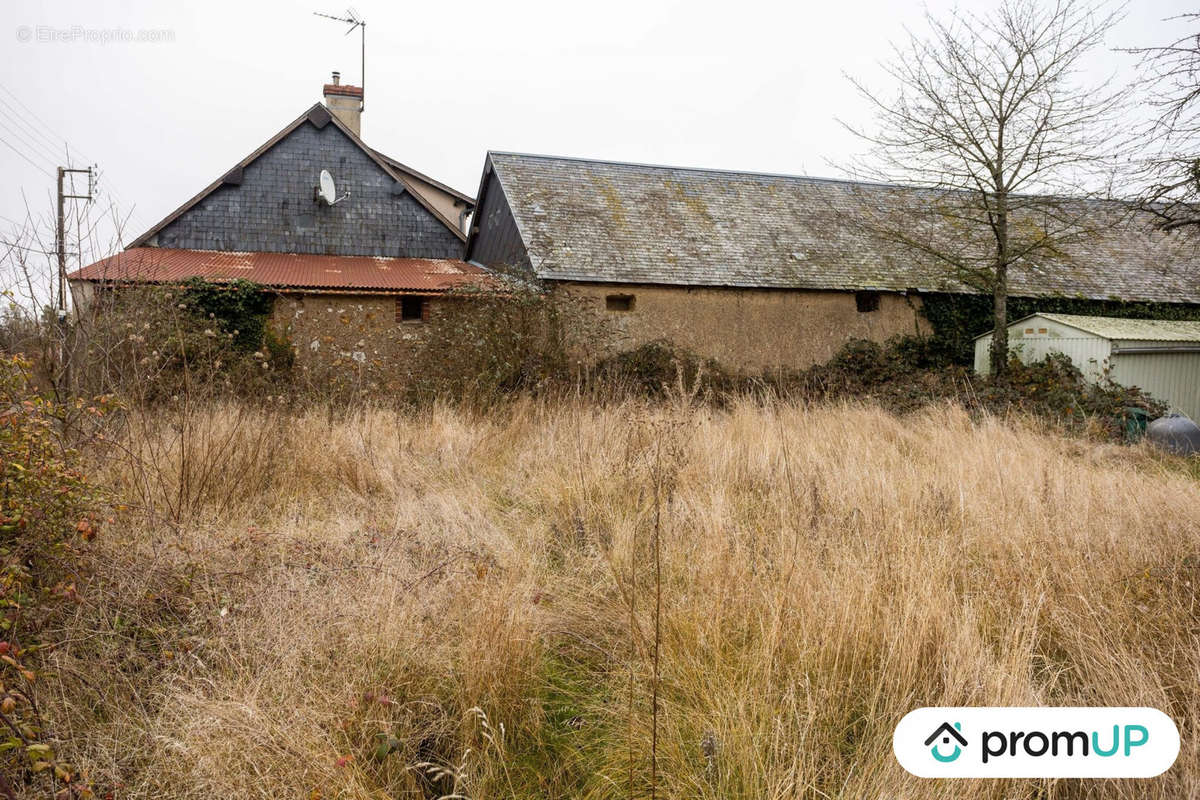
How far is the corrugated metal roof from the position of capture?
40.5ft

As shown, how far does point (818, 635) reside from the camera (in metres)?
2.73

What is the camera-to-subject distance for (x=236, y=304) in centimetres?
1438

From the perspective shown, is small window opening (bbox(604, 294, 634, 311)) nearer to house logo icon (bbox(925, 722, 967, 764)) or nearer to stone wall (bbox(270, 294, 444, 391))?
stone wall (bbox(270, 294, 444, 391))

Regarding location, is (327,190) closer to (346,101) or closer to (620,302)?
(346,101)

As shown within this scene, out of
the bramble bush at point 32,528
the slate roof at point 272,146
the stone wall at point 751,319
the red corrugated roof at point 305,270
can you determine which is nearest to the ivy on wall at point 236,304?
the red corrugated roof at point 305,270

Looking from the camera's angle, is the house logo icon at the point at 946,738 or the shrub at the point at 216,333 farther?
the shrub at the point at 216,333

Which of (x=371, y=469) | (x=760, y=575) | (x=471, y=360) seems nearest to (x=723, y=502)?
(x=760, y=575)

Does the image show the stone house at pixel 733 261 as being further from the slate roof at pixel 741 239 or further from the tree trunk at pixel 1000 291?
the tree trunk at pixel 1000 291

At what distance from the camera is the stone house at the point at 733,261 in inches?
600

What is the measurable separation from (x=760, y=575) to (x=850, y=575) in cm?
40

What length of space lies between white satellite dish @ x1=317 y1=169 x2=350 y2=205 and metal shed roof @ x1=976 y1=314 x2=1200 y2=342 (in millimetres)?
16330

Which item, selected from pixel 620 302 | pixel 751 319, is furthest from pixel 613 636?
pixel 751 319

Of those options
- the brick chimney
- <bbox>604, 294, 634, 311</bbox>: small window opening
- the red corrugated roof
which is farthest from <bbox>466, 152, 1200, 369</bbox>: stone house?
the brick chimney

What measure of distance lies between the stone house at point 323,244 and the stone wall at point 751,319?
3.50 metres
